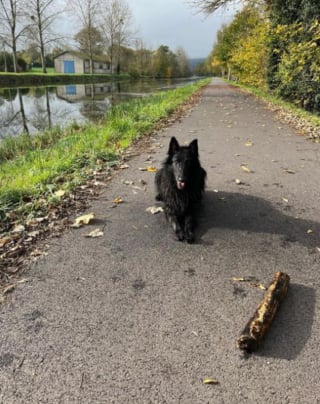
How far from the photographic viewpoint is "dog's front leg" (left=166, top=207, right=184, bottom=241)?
158 inches

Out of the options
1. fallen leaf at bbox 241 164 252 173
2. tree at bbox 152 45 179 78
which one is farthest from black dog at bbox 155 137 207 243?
tree at bbox 152 45 179 78

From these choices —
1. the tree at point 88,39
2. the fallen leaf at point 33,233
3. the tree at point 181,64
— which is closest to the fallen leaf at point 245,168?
the fallen leaf at point 33,233

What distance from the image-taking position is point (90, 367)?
2.34 meters

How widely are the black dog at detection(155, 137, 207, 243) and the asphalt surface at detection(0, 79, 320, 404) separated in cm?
18

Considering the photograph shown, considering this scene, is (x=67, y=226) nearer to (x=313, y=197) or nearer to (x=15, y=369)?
(x=15, y=369)

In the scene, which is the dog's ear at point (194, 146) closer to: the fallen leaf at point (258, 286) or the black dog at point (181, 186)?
the black dog at point (181, 186)

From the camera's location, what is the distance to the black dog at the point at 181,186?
13.1ft

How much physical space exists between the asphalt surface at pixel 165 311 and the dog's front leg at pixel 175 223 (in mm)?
89

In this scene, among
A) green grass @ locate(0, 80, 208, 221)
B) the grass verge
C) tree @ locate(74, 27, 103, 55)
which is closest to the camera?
green grass @ locate(0, 80, 208, 221)

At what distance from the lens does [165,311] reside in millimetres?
2869

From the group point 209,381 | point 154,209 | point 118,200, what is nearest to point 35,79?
point 118,200

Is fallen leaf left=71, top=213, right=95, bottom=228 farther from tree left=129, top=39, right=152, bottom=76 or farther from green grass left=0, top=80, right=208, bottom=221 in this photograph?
tree left=129, top=39, right=152, bottom=76

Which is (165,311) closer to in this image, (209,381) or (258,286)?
(209,381)

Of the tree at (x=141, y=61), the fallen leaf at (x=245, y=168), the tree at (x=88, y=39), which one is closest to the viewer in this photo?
the fallen leaf at (x=245, y=168)
